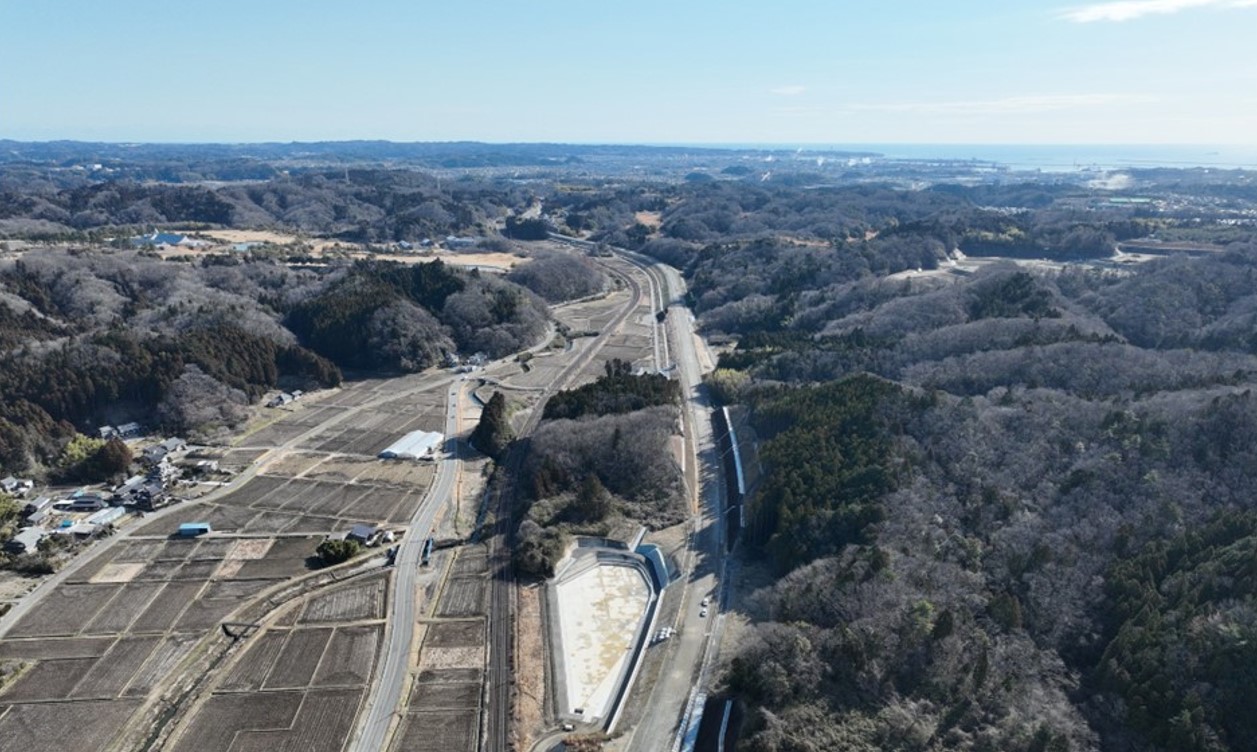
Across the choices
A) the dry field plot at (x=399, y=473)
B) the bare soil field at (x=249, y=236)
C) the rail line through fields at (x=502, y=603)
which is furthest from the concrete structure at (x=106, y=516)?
the bare soil field at (x=249, y=236)

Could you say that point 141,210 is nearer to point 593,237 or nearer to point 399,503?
point 593,237

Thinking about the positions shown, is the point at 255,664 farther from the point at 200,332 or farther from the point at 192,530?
the point at 200,332

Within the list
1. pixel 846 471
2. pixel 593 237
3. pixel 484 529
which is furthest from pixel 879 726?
pixel 593 237

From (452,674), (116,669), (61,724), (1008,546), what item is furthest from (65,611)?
(1008,546)

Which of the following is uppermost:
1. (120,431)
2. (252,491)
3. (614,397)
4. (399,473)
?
(614,397)

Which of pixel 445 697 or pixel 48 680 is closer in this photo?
pixel 445 697

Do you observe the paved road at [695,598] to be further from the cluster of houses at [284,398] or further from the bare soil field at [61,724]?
the cluster of houses at [284,398]
